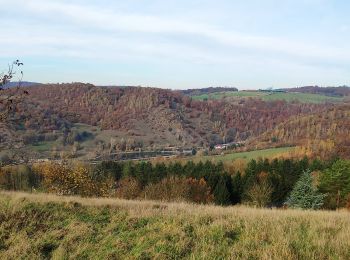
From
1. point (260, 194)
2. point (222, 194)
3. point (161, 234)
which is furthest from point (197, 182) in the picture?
point (161, 234)

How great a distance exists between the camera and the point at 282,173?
260 feet

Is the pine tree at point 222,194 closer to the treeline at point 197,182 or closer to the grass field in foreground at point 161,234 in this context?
the treeline at point 197,182

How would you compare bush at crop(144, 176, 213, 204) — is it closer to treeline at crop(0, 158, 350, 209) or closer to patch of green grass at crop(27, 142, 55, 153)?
treeline at crop(0, 158, 350, 209)

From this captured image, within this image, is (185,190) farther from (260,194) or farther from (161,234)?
(161,234)

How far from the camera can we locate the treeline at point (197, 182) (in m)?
50.7

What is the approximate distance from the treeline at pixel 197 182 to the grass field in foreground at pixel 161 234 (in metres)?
22.9

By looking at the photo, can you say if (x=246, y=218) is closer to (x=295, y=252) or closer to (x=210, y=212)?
(x=210, y=212)

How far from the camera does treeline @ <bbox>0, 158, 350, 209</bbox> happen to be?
5066 centimetres

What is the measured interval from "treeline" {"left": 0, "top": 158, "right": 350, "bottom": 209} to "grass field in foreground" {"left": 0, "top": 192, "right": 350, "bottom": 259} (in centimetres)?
2285

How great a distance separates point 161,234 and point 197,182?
6047cm

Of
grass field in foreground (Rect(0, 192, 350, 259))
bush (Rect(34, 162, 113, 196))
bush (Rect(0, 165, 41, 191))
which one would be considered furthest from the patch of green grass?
grass field in foreground (Rect(0, 192, 350, 259))

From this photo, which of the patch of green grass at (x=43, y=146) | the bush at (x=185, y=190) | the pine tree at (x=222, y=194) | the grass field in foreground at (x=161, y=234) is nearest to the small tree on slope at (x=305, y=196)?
the bush at (x=185, y=190)

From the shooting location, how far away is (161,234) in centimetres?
1027

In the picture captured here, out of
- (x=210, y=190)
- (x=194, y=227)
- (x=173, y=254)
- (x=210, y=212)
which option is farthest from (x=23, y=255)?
(x=210, y=190)
